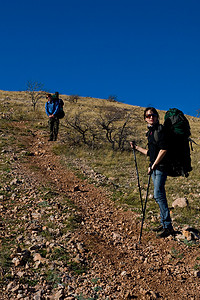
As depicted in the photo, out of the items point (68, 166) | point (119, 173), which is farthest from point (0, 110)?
point (119, 173)

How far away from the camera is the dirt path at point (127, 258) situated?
138 inches

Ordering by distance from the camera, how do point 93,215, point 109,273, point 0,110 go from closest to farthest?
point 109,273 < point 93,215 < point 0,110

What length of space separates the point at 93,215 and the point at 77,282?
250 cm

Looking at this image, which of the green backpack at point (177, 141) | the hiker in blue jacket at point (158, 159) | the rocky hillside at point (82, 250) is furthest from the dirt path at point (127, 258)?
the green backpack at point (177, 141)

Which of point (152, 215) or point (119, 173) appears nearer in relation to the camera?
point (152, 215)

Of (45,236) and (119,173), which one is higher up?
(119,173)

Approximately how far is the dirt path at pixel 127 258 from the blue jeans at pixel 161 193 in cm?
39

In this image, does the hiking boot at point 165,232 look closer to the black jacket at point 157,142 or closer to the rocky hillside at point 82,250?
the rocky hillside at point 82,250

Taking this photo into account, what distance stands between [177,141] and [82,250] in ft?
8.55

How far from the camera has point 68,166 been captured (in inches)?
407

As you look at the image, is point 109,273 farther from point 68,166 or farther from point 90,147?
point 90,147

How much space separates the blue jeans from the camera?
4820 mm

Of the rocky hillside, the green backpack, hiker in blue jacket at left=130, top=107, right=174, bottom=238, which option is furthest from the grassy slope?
the green backpack

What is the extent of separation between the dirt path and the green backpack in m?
1.51
